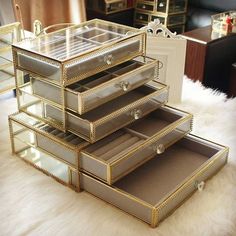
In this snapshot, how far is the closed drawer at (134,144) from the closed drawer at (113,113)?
0.05 m

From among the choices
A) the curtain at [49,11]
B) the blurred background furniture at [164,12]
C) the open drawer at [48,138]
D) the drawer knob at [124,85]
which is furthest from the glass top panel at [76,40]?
the blurred background furniture at [164,12]

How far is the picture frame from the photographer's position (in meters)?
1.90

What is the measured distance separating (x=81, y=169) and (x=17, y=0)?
125cm

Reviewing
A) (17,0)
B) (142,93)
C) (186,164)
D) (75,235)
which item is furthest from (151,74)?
(17,0)

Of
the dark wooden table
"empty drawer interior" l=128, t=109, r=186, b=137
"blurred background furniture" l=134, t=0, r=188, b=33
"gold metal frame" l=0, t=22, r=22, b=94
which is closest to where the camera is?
"empty drawer interior" l=128, t=109, r=186, b=137

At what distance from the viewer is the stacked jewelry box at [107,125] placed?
1.31 meters

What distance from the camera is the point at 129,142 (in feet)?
4.66

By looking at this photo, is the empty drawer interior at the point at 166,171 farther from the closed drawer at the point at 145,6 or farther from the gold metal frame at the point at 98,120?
the closed drawer at the point at 145,6

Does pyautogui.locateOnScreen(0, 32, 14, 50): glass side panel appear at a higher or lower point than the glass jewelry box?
higher

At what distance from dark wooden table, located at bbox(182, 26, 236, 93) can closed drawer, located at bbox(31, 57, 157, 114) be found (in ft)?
2.59

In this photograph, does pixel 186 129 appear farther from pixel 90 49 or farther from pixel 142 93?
pixel 90 49

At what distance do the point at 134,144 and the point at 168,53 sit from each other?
655 mm

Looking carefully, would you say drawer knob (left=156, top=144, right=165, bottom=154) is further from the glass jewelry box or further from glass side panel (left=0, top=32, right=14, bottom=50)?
glass side panel (left=0, top=32, right=14, bottom=50)

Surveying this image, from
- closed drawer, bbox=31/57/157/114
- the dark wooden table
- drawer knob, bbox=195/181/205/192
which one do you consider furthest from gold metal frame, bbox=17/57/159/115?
the dark wooden table
